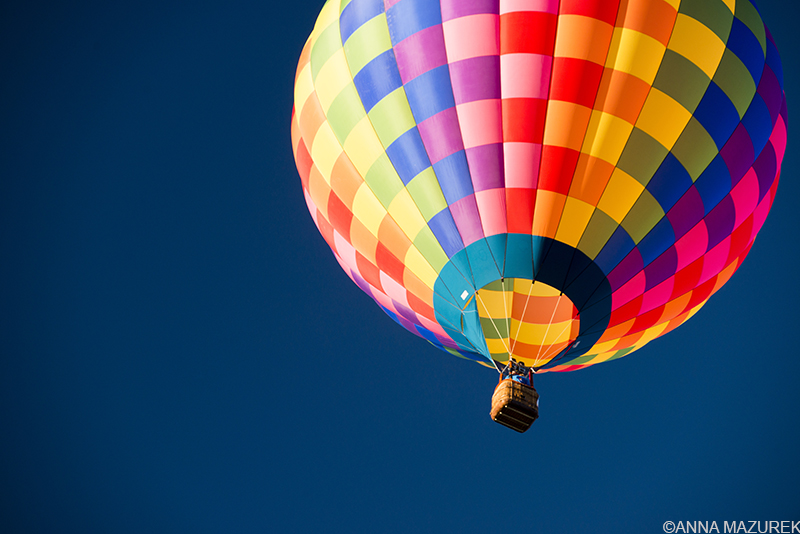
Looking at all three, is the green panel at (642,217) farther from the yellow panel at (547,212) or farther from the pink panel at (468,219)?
the pink panel at (468,219)

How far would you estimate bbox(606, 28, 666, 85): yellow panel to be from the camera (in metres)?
5.40

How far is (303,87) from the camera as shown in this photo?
6.69 metres

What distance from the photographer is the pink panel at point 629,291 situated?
5582 mm

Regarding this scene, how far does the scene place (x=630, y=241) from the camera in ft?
17.7

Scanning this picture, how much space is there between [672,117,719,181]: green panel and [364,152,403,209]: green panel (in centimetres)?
223

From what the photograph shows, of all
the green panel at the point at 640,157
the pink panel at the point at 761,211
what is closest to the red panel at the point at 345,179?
the green panel at the point at 640,157

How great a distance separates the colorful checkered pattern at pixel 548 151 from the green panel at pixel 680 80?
16mm

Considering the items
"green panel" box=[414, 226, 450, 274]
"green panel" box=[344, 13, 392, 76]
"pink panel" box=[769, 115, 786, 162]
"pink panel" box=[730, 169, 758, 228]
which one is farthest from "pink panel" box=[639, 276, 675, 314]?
"green panel" box=[344, 13, 392, 76]

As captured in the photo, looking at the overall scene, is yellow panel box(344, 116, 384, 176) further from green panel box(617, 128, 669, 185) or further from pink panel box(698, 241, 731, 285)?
pink panel box(698, 241, 731, 285)

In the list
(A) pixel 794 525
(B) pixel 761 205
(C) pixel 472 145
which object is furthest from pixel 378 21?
(A) pixel 794 525

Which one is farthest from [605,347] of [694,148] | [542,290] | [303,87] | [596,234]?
[303,87]

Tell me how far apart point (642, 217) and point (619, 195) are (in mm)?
271

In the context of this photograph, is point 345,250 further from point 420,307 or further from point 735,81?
point 735,81

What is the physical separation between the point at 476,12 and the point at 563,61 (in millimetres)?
809
